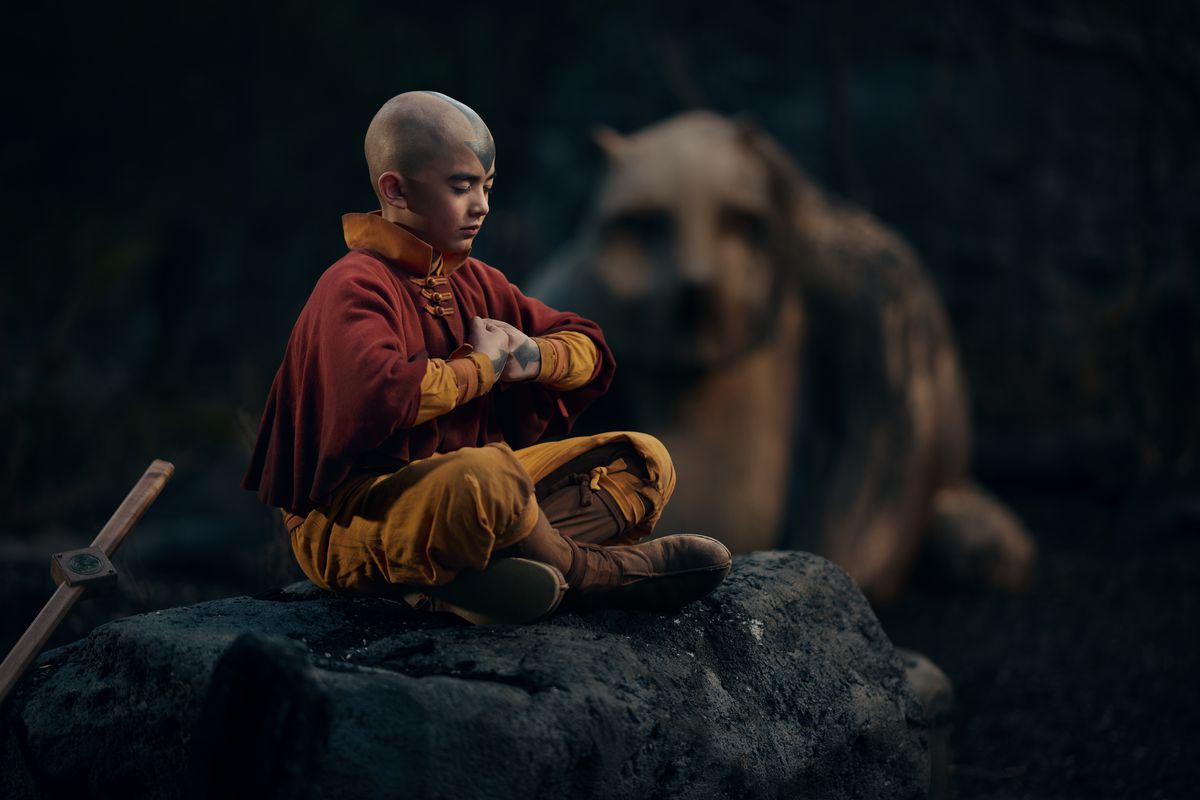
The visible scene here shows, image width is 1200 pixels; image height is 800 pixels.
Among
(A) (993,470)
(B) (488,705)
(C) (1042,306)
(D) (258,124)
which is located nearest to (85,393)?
(D) (258,124)

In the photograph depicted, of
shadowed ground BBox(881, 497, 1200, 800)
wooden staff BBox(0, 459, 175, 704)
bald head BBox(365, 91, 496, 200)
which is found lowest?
shadowed ground BBox(881, 497, 1200, 800)

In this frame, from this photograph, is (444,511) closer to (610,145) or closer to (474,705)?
(474,705)

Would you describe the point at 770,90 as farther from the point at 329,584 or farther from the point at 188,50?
the point at 329,584

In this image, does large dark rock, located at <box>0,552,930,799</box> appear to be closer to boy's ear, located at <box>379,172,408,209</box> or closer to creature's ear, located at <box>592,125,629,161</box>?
boy's ear, located at <box>379,172,408,209</box>

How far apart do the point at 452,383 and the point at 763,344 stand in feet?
7.36

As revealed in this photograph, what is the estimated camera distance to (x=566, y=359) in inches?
79.1

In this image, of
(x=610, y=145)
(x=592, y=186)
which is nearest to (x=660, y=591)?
(x=610, y=145)

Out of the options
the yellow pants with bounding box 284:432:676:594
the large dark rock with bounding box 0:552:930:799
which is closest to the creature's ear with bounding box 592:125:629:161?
the large dark rock with bounding box 0:552:930:799

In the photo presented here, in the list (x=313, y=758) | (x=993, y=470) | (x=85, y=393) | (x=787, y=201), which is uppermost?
(x=787, y=201)

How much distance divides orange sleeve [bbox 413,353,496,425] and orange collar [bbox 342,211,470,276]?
17cm

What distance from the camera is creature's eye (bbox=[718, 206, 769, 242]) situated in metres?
3.82

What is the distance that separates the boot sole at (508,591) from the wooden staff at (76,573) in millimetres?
521

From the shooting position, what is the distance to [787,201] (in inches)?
159

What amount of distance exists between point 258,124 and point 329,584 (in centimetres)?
654
